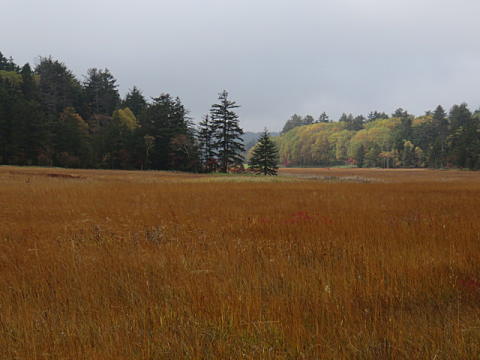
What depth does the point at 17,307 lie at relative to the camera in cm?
319

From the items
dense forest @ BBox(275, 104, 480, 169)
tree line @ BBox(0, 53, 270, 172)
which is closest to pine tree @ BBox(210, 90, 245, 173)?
tree line @ BBox(0, 53, 270, 172)

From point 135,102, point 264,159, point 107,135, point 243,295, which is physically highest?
point 135,102

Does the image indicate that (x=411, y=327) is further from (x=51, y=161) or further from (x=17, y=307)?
(x=51, y=161)

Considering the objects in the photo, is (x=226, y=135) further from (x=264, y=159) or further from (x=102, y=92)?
(x=102, y=92)

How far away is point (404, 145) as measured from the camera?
116375 millimetres

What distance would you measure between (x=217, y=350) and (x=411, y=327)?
1.73m

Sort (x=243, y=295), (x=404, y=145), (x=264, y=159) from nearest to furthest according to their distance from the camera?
(x=243, y=295), (x=264, y=159), (x=404, y=145)

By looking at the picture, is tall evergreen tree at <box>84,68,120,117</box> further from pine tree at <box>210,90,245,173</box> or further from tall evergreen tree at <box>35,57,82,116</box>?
pine tree at <box>210,90,245,173</box>

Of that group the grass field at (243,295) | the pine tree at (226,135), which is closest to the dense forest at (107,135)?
the pine tree at (226,135)

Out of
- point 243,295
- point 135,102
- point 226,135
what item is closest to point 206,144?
point 226,135

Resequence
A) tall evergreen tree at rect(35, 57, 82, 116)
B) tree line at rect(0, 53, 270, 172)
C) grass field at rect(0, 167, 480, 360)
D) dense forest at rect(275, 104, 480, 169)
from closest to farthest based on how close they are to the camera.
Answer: grass field at rect(0, 167, 480, 360), tree line at rect(0, 53, 270, 172), tall evergreen tree at rect(35, 57, 82, 116), dense forest at rect(275, 104, 480, 169)

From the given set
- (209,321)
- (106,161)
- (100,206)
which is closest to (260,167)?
(106,161)

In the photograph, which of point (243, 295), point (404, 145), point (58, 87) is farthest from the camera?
point (404, 145)

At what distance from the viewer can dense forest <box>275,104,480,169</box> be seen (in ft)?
267
